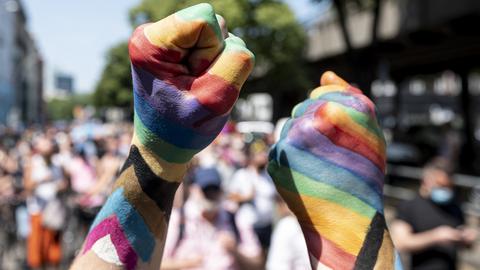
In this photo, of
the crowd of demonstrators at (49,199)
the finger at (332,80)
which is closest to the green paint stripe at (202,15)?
the finger at (332,80)

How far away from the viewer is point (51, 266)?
6.63 m

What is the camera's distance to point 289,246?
11.2ft

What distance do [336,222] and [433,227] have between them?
266cm

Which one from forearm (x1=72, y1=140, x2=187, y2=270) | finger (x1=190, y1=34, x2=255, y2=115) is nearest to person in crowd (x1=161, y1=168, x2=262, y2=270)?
forearm (x1=72, y1=140, x2=187, y2=270)

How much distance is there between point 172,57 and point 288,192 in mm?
504

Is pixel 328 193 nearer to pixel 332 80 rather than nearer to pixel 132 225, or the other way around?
pixel 332 80

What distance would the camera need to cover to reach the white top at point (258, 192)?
582 centimetres

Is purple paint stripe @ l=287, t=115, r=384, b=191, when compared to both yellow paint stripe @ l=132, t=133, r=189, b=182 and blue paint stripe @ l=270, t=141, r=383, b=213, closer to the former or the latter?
blue paint stripe @ l=270, t=141, r=383, b=213

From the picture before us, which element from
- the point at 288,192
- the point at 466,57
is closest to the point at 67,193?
the point at 288,192

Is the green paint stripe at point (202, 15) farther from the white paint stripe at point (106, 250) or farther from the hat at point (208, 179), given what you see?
the hat at point (208, 179)

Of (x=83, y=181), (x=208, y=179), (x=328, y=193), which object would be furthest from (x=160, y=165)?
(x=83, y=181)

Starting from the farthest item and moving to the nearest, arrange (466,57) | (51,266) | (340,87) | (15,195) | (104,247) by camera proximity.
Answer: (466,57) < (15,195) < (51,266) < (340,87) < (104,247)

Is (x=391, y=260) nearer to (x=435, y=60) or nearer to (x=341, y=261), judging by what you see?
(x=341, y=261)

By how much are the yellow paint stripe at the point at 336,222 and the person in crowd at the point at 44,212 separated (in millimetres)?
5517
